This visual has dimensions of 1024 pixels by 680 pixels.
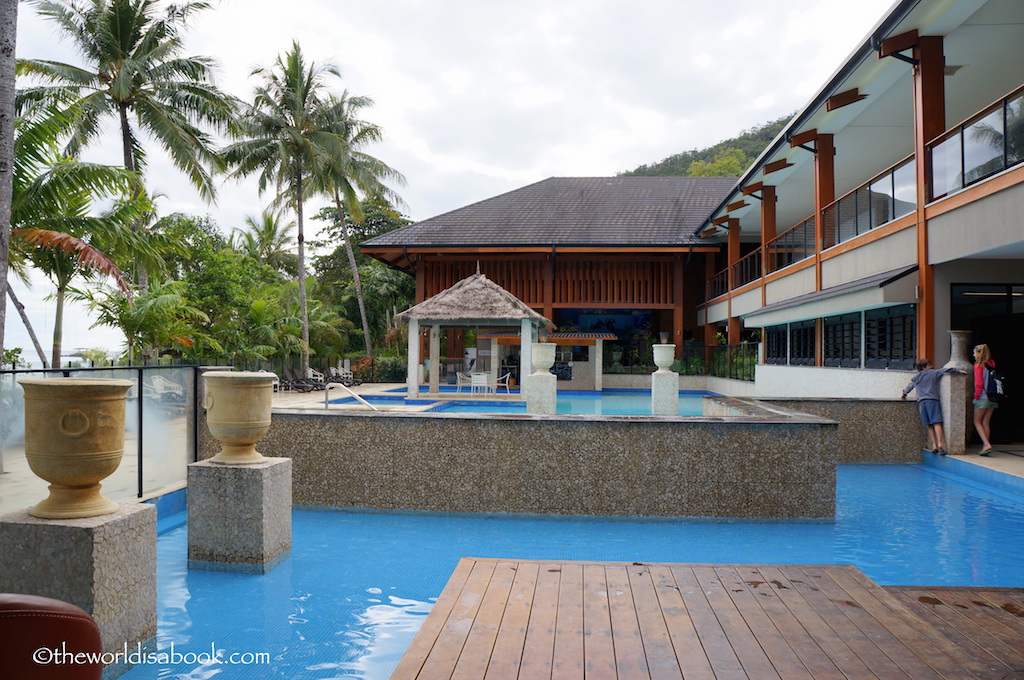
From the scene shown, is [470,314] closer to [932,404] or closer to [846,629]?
[932,404]

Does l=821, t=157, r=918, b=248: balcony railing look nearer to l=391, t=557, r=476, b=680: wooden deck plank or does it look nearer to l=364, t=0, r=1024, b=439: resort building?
l=364, t=0, r=1024, b=439: resort building

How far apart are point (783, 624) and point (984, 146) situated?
896 cm

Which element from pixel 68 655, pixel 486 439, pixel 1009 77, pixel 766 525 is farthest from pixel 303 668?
pixel 1009 77

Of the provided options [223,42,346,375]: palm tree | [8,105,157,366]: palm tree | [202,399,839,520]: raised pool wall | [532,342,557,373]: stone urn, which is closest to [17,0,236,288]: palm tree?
[223,42,346,375]: palm tree

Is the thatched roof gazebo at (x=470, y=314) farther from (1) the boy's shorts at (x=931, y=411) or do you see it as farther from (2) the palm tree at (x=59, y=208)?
(1) the boy's shorts at (x=931, y=411)

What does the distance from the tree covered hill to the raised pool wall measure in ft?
144

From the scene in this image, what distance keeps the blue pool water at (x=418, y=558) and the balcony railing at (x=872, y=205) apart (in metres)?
5.75

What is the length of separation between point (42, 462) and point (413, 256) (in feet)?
82.5

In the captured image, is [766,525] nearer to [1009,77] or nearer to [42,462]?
[42,462]

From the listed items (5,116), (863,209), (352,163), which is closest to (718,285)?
(863,209)

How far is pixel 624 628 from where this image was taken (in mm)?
3074

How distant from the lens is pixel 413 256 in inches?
1112

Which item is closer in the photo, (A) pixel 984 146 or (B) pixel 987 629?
(B) pixel 987 629

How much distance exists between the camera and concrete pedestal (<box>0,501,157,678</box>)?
3.45 metres
